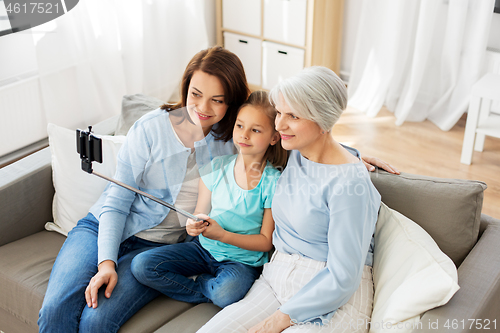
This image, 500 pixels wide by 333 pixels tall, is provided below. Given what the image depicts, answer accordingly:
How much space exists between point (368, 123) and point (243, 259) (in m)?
2.04

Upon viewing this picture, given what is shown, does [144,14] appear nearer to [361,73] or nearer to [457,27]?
[361,73]

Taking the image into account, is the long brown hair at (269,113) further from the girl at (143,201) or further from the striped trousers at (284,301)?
the striped trousers at (284,301)

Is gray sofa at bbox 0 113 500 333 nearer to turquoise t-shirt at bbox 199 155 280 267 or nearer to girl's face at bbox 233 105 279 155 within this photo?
turquoise t-shirt at bbox 199 155 280 267

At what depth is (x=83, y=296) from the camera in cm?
131

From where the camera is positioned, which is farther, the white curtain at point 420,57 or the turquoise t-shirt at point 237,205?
the white curtain at point 420,57

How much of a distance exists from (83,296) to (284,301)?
55 cm

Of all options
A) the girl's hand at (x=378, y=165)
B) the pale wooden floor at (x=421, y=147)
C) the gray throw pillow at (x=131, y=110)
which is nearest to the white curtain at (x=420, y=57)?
the pale wooden floor at (x=421, y=147)

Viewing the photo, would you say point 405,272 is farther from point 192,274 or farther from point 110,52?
point 110,52

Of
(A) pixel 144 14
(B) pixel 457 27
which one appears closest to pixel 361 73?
(B) pixel 457 27

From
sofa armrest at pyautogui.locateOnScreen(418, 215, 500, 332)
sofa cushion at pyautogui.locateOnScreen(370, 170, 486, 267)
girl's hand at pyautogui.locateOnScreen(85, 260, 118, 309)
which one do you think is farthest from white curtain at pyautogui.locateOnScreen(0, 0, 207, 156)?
sofa armrest at pyautogui.locateOnScreen(418, 215, 500, 332)

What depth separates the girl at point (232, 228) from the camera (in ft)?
4.09

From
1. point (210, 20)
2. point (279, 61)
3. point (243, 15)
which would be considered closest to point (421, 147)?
point (279, 61)

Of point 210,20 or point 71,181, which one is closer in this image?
point 71,181

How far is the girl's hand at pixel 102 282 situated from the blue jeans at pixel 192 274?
60mm
